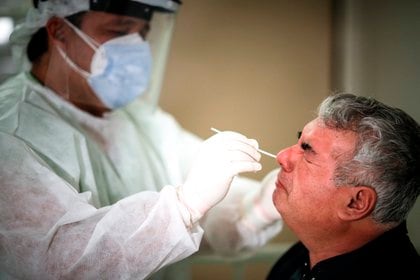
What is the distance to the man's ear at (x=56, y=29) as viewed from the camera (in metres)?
1.36

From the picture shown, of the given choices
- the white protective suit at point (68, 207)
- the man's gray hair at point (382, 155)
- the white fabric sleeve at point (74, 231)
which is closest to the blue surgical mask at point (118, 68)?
the white protective suit at point (68, 207)

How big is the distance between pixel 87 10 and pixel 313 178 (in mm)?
908

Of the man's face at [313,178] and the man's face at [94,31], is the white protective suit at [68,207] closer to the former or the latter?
the man's face at [94,31]

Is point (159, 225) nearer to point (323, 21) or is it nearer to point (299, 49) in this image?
point (299, 49)

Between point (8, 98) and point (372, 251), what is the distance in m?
1.22

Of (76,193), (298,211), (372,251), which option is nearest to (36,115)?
(76,193)

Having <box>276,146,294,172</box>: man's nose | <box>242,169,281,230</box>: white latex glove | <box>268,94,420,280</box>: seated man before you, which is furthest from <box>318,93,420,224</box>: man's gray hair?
<box>242,169,281,230</box>: white latex glove

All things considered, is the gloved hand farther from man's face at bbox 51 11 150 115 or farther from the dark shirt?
man's face at bbox 51 11 150 115

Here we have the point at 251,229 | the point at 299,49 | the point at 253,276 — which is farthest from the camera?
the point at 253,276

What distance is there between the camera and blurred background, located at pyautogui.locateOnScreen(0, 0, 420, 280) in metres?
1.80

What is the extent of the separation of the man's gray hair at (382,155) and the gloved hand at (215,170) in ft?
0.91

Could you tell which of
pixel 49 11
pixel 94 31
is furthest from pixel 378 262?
pixel 49 11

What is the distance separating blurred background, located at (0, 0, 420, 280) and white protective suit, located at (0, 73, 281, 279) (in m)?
0.58

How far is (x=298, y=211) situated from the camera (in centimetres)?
128
